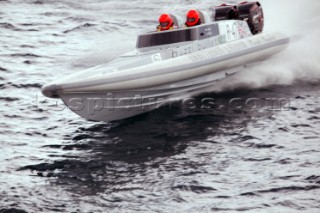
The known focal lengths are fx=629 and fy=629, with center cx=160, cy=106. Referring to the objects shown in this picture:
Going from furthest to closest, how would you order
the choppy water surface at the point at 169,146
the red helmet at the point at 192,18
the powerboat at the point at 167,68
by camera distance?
the red helmet at the point at 192,18, the powerboat at the point at 167,68, the choppy water surface at the point at 169,146

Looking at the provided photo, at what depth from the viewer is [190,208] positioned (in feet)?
32.3

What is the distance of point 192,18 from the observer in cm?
1562

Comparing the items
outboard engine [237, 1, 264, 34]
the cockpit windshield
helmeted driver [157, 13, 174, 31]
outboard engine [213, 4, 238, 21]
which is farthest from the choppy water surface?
helmeted driver [157, 13, 174, 31]

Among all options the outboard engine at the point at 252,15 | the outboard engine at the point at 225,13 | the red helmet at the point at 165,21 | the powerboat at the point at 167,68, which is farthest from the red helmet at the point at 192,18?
the outboard engine at the point at 252,15

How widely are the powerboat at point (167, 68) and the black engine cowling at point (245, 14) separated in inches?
1.1

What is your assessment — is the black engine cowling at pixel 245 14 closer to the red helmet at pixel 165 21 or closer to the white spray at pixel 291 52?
the white spray at pixel 291 52

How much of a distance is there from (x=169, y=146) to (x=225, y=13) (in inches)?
222

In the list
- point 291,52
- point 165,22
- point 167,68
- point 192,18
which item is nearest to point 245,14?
point 291,52

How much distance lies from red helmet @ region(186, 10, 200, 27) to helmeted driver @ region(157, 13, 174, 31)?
46cm

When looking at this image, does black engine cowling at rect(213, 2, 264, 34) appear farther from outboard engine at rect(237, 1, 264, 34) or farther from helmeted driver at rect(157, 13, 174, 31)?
helmeted driver at rect(157, 13, 174, 31)

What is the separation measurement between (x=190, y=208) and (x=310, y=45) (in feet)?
33.1

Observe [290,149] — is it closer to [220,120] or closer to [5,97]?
[220,120]

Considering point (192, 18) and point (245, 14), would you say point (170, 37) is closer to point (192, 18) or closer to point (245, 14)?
point (192, 18)

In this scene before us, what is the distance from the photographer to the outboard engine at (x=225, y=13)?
55.4 ft
